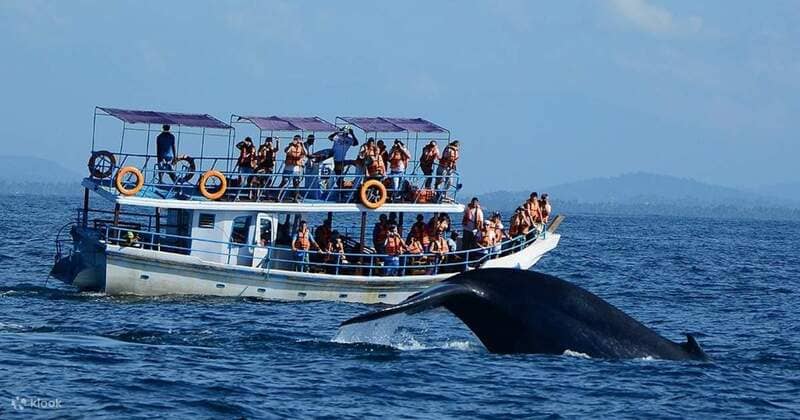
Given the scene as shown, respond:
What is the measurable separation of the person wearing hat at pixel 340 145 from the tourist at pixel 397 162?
109 cm

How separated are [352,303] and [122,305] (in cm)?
637

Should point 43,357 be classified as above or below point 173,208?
below

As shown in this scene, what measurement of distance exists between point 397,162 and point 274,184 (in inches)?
133

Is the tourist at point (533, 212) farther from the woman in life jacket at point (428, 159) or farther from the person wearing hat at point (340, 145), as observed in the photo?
the person wearing hat at point (340, 145)

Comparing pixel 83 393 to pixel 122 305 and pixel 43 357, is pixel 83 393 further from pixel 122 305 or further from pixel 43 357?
pixel 122 305

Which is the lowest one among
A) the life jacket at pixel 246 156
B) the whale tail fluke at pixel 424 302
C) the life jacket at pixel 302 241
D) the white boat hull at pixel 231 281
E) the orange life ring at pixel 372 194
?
the white boat hull at pixel 231 281

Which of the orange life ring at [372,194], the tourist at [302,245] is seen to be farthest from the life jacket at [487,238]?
the tourist at [302,245]

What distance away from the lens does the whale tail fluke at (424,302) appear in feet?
63.4

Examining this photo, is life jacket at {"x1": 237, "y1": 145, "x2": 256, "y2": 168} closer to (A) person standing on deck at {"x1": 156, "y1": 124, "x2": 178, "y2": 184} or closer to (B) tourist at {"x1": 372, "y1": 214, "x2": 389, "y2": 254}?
(A) person standing on deck at {"x1": 156, "y1": 124, "x2": 178, "y2": 184}

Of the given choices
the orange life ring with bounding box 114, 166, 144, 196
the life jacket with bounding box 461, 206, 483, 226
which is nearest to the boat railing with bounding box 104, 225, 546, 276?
the life jacket with bounding box 461, 206, 483, 226

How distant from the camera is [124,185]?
115 feet

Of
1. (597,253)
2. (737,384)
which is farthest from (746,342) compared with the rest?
(597,253)

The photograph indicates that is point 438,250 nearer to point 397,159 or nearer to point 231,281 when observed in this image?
point 397,159

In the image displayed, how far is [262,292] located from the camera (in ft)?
118
